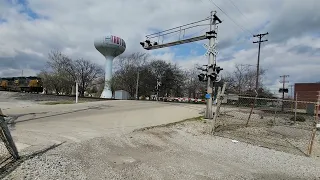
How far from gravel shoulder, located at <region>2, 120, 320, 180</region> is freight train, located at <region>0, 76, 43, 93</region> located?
140 ft

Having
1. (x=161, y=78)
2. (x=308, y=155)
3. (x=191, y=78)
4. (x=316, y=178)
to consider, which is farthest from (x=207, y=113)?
(x=191, y=78)

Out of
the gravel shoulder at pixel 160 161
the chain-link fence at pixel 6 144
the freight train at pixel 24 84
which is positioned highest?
the freight train at pixel 24 84

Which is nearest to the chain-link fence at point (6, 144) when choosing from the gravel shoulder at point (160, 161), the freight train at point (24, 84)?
the gravel shoulder at point (160, 161)

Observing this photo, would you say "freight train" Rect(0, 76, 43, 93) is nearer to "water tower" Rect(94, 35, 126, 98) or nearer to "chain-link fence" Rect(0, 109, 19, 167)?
"water tower" Rect(94, 35, 126, 98)

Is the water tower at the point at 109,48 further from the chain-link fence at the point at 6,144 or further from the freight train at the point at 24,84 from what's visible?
the chain-link fence at the point at 6,144

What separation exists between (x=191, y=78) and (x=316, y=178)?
81.5 metres

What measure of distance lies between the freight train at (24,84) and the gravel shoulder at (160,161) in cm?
4282

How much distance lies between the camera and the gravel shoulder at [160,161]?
5637 mm

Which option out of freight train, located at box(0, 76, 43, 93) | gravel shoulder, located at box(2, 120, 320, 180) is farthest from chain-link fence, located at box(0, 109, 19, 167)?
freight train, located at box(0, 76, 43, 93)

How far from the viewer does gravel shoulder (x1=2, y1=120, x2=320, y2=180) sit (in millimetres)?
5637

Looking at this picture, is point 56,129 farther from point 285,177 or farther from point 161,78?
point 161,78

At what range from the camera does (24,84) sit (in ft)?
159

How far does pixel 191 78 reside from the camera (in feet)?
287

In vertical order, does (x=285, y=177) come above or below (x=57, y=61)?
below
